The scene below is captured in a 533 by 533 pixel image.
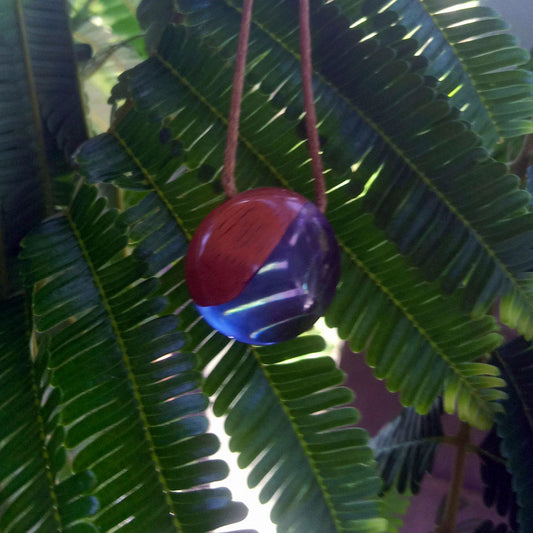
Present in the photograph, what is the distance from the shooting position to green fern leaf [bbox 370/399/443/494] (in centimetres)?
81

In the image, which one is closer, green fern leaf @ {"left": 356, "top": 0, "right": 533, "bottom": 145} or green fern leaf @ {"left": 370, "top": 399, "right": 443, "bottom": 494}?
green fern leaf @ {"left": 356, "top": 0, "right": 533, "bottom": 145}

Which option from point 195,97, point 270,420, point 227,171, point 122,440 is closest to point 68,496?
point 122,440

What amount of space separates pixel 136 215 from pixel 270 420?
224 millimetres

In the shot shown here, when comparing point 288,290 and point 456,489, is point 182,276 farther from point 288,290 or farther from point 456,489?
point 456,489

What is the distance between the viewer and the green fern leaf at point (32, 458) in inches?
15.2

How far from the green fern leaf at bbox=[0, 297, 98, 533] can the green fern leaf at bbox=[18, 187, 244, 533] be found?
0.02 m

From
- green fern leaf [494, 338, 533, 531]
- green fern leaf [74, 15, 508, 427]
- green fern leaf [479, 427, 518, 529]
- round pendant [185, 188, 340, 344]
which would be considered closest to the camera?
round pendant [185, 188, 340, 344]

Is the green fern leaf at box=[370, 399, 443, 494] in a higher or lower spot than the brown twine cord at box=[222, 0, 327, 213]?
lower

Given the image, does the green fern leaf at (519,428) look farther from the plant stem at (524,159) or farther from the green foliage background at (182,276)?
the plant stem at (524,159)

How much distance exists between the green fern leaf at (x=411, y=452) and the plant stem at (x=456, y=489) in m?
0.04

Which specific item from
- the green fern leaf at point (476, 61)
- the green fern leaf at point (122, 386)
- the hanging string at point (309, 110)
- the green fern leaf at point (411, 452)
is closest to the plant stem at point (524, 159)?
the green fern leaf at point (476, 61)

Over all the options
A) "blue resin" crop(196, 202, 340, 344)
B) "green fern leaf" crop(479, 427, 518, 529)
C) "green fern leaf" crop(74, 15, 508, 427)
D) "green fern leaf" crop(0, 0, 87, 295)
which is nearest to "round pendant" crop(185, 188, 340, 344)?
"blue resin" crop(196, 202, 340, 344)

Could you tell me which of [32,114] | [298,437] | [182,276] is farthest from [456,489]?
[32,114]

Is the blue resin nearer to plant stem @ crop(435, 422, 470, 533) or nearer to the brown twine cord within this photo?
the brown twine cord
